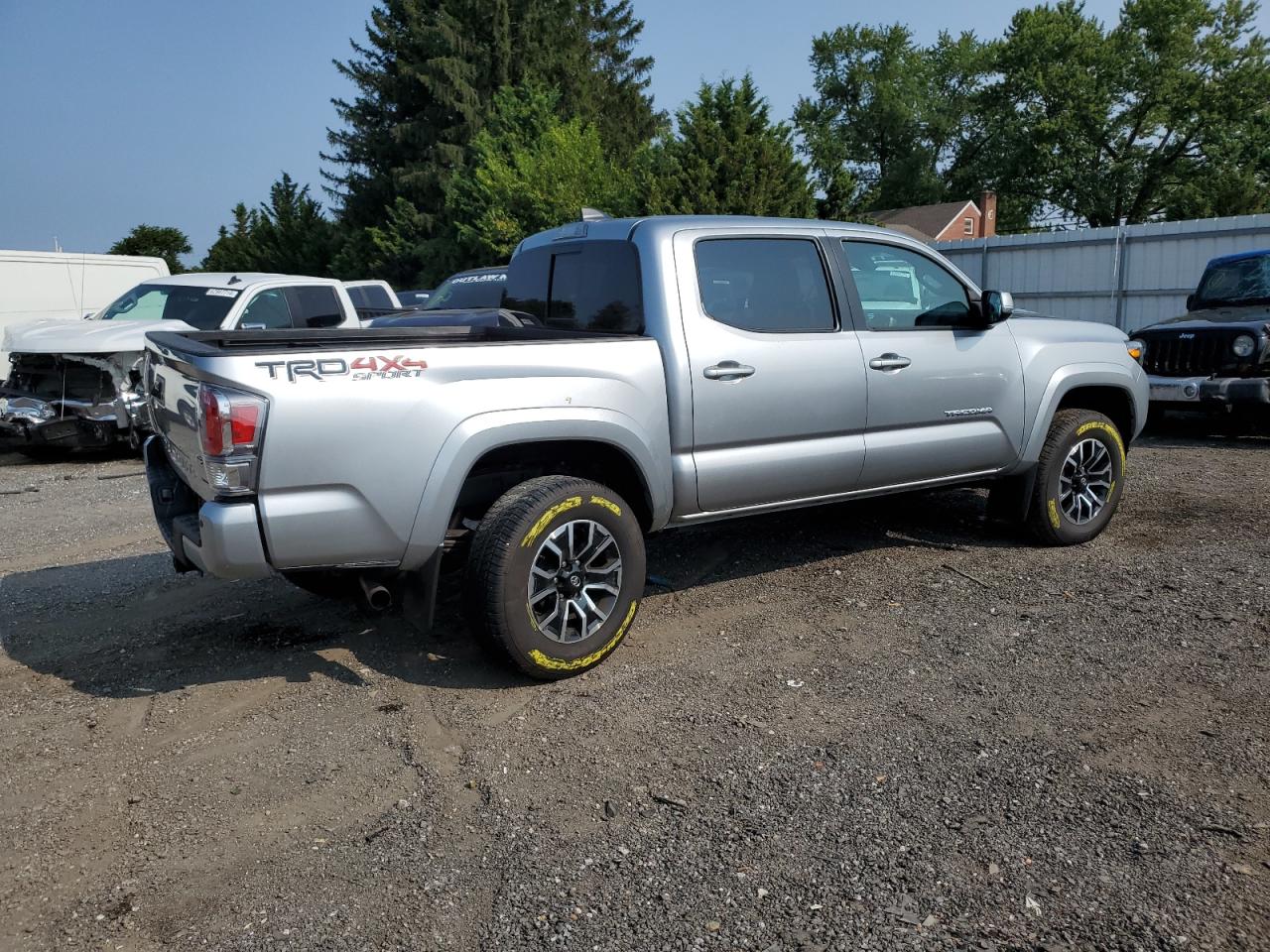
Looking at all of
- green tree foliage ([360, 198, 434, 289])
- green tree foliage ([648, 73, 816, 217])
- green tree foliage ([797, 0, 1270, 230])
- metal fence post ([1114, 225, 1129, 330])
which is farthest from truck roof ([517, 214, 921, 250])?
green tree foliage ([797, 0, 1270, 230])

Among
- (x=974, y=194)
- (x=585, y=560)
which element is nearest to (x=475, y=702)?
(x=585, y=560)

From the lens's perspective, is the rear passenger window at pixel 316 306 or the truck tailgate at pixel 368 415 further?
the rear passenger window at pixel 316 306

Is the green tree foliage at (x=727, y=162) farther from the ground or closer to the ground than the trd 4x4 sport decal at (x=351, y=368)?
farther from the ground

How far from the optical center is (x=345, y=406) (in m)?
3.78

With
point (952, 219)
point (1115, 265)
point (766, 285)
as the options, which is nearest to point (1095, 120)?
point (952, 219)

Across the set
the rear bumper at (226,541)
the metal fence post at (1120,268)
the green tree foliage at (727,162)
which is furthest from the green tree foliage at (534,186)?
the rear bumper at (226,541)

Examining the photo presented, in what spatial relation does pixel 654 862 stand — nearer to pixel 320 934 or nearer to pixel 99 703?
pixel 320 934

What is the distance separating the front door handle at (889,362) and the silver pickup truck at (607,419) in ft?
0.05

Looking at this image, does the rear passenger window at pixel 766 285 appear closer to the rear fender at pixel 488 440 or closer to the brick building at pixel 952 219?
the rear fender at pixel 488 440

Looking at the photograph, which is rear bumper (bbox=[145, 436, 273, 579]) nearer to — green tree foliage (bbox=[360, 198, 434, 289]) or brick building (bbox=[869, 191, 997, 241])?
green tree foliage (bbox=[360, 198, 434, 289])

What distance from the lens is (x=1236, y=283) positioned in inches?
443

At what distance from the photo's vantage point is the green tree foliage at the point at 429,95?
132 feet

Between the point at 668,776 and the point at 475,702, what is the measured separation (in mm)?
1024

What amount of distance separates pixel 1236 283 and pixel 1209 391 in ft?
5.98
